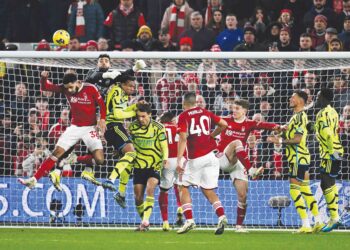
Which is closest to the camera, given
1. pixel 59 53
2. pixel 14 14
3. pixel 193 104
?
pixel 193 104

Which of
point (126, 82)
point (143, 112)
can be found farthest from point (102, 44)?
point (143, 112)

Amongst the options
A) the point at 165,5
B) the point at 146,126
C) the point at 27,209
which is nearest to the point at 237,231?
the point at 146,126

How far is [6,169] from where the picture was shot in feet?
68.2

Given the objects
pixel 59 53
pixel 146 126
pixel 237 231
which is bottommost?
pixel 237 231

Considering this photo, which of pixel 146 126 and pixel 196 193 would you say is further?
pixel 196 193

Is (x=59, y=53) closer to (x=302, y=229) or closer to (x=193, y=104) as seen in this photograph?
(x=193, y=104)

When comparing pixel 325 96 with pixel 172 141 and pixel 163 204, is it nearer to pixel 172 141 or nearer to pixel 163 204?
pixel 172 141

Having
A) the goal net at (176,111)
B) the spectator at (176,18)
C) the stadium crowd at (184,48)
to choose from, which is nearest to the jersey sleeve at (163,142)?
the stadium crowd at (184,48)

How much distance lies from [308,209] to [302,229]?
174 cm

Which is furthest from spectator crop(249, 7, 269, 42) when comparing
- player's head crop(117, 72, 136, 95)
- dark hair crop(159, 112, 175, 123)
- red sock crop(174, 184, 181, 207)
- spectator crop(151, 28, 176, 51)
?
player's head crop(117, 72, 136, 95)

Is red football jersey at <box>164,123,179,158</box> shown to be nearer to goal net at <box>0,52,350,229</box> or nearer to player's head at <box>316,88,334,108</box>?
goal net at <box>0,52,350,229</box>

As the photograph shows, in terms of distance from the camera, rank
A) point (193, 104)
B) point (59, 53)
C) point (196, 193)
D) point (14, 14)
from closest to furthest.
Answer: point (193, 104)
point (59, 53)
point (196, 193)
point (14, 14)

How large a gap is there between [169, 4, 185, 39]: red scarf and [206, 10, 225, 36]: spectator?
547 millimetres

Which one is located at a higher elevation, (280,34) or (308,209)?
(280,34)
